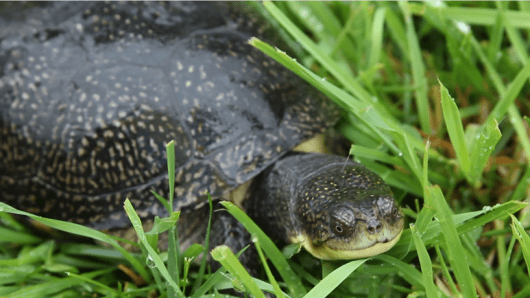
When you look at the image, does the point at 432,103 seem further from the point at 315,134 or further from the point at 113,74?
the point at 113,74

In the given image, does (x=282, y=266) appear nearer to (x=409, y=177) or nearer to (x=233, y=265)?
(x=233, y=265)

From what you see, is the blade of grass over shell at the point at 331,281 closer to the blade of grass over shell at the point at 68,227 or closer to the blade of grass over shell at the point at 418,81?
the blade of grass over shell at the point at 68,227

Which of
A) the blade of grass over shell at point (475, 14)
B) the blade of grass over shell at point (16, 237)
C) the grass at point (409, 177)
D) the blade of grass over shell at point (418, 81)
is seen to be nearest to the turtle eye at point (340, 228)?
the grass at point (409, 177)

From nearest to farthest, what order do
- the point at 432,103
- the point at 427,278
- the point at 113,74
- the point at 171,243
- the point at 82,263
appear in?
1. the point at 427,278
2. the point at 171,243
3. the point at 113,74
4. the point at 82,263
5. the point at 432,103

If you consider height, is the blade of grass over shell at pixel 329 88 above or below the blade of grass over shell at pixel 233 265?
above

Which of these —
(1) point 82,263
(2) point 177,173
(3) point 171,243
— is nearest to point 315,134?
(2) point 177,173

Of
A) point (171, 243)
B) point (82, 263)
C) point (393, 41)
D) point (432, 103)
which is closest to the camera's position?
point (171, 243)

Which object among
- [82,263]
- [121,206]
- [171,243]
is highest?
[171,243]
